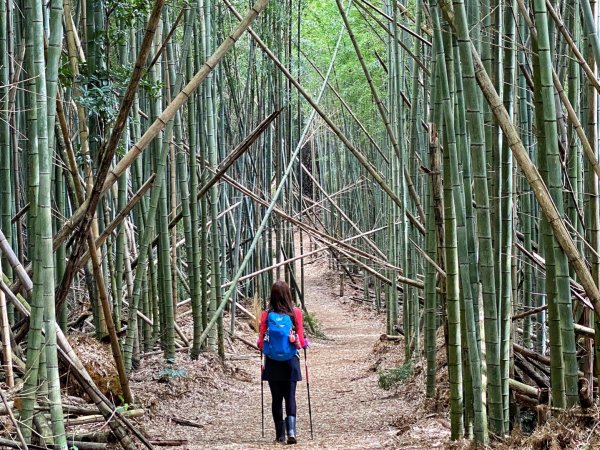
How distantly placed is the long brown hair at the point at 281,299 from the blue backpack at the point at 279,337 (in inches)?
1.2

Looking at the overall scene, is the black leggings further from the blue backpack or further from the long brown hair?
the long brown hair

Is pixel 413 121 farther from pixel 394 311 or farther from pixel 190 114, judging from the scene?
pixel 394 311

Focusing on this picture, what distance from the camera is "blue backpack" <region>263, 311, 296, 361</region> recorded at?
469cm

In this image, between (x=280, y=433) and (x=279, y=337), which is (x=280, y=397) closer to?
(x=280, y=433)

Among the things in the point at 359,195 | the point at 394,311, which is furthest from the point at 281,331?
the point at 359,195

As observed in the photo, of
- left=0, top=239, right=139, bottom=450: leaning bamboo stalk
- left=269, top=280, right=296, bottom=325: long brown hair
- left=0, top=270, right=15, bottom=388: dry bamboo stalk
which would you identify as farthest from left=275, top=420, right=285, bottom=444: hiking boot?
left=0, top=270, right=15, bottom=388: dry bamboo stalk

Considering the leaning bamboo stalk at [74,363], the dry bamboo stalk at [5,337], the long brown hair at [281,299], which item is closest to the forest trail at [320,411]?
the long brown hair at [281,299]

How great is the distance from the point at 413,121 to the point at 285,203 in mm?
6233

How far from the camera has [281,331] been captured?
15.4ft

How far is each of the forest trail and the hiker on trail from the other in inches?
6.9

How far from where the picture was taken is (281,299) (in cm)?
471

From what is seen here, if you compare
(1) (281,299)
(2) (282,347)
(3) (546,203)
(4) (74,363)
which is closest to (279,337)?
(2) (282,347)

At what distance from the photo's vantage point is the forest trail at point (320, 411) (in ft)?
15.3

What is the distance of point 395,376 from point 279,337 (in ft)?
6.24
